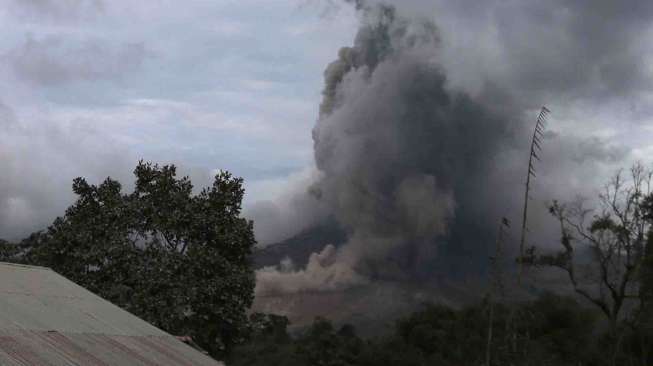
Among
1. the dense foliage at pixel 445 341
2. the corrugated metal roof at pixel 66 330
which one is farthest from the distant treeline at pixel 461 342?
the corrugated metal roof at pixel 66 330

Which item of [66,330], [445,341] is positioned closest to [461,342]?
[445,341]

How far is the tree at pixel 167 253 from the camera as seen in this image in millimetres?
27094

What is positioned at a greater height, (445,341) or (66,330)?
(445,341)

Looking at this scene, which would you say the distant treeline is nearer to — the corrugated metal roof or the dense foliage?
the dense foliage

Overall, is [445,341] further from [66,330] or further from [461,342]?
[66,330]

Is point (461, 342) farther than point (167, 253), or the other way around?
point (461, 342)

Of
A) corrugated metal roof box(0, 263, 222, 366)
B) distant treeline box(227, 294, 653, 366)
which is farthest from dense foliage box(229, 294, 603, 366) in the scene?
corrugated metal roof box(0, 263, 222, 366)

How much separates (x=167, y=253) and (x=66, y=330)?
42.5 ft

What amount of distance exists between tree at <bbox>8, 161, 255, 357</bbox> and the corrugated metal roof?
7743mm

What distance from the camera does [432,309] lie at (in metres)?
58.9

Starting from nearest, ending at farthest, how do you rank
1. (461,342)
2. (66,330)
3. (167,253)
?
(66,330) < (167,253) < (461,342)

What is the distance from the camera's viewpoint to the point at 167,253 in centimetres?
2764

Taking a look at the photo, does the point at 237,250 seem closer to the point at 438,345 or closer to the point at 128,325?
the point at 128,325

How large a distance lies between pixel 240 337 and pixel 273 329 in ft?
57.9
